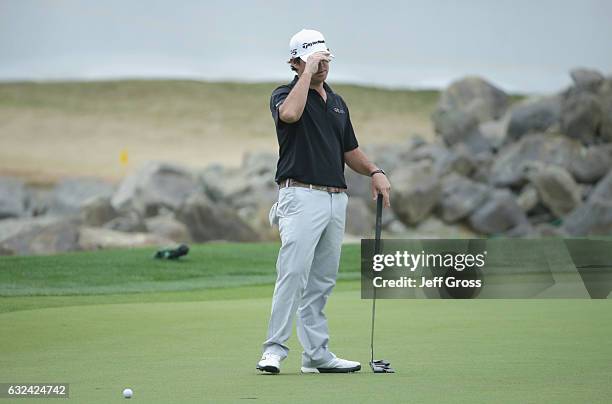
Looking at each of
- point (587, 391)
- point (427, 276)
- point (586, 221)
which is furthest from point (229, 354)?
point (586, 221)

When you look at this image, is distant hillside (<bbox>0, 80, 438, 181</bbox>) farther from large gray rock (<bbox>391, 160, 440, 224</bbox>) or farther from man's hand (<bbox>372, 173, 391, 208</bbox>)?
man's hand (<bbox>372, 173, 391, 208</bbox>)

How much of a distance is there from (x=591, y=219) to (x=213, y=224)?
23.2ft

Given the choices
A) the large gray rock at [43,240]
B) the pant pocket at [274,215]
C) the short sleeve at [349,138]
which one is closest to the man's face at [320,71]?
the short sleeve at [349,138]

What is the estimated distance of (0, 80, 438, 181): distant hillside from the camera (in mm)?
63344

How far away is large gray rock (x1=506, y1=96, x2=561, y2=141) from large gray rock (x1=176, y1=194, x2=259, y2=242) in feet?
27.2

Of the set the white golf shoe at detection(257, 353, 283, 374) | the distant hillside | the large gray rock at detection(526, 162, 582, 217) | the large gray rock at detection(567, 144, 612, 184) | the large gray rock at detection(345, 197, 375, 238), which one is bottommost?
the white golf shoe at detection(257, 353, 283, 374)

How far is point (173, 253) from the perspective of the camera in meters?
14.5

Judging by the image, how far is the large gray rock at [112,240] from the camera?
18562mm

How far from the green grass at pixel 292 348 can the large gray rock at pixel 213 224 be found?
29.1 ft

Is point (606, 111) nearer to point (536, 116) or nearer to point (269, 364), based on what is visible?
point (536, 116)

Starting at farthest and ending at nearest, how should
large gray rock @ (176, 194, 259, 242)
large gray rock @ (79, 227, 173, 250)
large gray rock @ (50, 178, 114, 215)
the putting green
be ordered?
large gray rock @ (50, 178, 114, 215) → large gray rock @ (176, 194, 259, 242) → large gray rock @ (79, 227, 173, 250) → the putting green

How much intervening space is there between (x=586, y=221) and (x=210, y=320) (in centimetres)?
1525

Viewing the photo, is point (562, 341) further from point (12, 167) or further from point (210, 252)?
point (12, 167)

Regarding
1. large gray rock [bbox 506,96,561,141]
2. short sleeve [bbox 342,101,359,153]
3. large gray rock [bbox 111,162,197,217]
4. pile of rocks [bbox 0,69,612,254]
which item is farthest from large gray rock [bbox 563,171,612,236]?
short sleeve [bbox 342,101,359,153]
